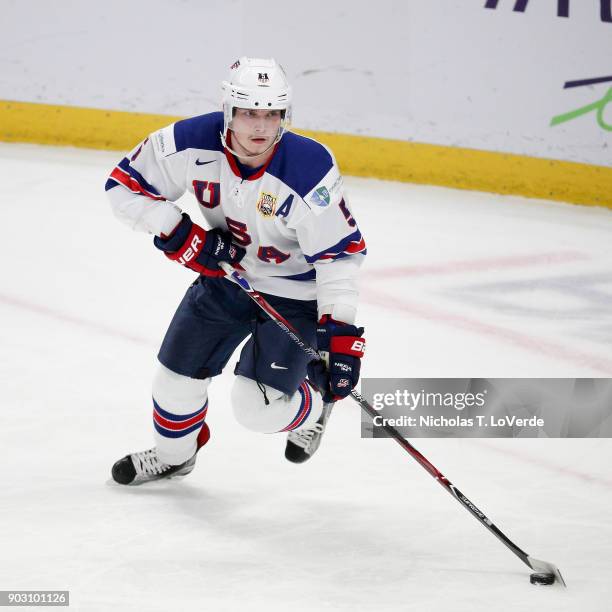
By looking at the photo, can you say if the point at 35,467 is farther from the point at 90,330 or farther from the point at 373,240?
the point at 373,240

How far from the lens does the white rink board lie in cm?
577

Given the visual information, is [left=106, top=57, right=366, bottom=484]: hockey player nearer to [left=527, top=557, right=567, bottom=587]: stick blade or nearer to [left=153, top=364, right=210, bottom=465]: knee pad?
[left=153, top=364, right=210, bottom=465]: knee pad

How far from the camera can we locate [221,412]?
3.48 m

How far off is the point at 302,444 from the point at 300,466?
0.09 metres

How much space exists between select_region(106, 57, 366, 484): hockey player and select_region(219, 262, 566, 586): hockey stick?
5 centimetres

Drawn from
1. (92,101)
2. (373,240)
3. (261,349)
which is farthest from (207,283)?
(92,101)

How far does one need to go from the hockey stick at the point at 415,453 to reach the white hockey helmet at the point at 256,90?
37 centimetres

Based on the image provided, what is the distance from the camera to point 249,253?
2844mm

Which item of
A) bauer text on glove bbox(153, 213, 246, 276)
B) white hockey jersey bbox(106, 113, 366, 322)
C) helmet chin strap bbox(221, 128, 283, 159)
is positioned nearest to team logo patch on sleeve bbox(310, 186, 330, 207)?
white hockey jersey bbox(106, 113, 366, 322)

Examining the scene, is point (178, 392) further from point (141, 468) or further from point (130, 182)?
point (130, 182)

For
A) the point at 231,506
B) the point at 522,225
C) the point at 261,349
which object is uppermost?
the point at 261,349

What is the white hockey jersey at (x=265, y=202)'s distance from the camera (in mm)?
2668

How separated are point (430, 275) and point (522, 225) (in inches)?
39.8

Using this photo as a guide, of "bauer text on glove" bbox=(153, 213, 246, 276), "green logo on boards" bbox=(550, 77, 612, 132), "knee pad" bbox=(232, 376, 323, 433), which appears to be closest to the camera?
"bauer text on glove" bbox=(153, 213, 246, 276)
